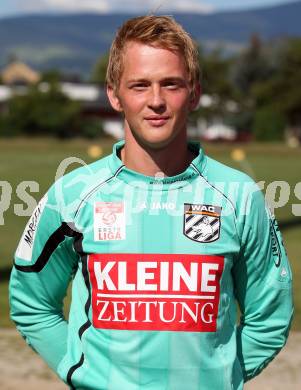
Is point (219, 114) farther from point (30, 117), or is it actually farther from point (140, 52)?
point (140, 52)

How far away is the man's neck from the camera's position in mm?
3338

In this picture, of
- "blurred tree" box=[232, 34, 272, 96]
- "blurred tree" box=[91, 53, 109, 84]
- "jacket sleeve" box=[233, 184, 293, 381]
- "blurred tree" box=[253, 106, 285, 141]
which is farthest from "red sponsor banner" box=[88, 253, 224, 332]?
"blurred tree" box=[232, 34, 272, 96]

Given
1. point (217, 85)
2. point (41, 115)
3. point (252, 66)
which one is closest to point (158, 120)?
point (41, 115)

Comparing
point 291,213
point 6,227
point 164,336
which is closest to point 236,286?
point 164,336

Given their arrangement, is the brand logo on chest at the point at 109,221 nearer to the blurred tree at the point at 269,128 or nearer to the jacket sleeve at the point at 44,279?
the jacket sleeve at the point at 44,279

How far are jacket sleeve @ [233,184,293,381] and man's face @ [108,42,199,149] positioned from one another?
40 cm

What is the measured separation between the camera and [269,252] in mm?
3496

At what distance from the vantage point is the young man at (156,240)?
10.7ft

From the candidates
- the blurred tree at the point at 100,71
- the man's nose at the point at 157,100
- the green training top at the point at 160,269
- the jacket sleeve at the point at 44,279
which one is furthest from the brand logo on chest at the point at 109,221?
the blurred tree at the point at 100,71

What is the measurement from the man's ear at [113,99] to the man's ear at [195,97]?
0.24 metres

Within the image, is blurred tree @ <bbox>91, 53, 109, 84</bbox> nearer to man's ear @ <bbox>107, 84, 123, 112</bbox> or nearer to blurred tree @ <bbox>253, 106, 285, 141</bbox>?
blurred tree @ <bbox>253, 106, 285, 141</bbox>

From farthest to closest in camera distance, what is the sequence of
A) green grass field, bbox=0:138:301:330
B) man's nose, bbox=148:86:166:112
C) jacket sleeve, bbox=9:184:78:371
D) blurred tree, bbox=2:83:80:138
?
blurred tree, bbox=2:83:80:138
green grass field, bbox=0:138:301:330
jacket sleeve, bbox=9:184:78:371
man's nose, bbox=148:86:166:112

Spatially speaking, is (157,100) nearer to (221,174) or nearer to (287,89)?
(221,174)

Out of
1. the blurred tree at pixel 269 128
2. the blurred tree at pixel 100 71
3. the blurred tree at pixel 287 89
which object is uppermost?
the blurred tree at pixel 100 71
